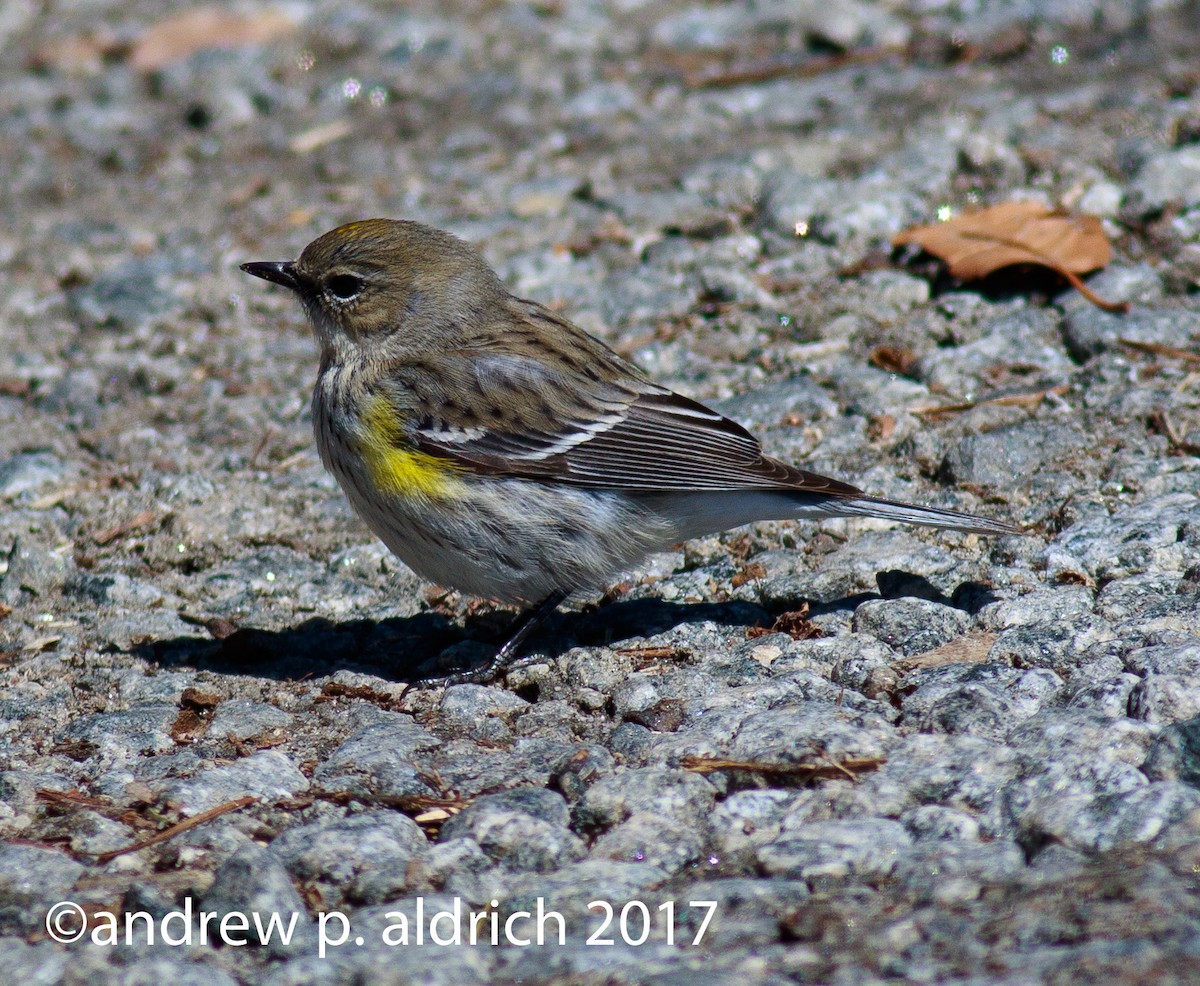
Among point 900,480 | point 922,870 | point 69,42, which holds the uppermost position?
point 69,42

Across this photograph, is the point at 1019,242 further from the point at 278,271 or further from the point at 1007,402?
the point at 278,271

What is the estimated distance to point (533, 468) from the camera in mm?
5195

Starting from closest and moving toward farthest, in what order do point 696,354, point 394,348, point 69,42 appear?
point 394,348
point 696,354
point 69,42

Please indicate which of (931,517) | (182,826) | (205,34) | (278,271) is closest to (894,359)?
(931,517)

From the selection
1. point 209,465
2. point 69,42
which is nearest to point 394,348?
point 209,465

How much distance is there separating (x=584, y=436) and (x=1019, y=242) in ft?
9.55

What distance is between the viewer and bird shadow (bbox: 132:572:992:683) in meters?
5.03

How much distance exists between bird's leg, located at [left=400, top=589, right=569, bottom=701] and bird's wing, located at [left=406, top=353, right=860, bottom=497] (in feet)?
1.51

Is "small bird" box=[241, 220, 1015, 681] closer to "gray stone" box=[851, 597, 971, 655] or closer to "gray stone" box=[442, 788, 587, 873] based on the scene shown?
"gray stone" box=[851, 597, 971, 655]

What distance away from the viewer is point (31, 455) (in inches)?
255

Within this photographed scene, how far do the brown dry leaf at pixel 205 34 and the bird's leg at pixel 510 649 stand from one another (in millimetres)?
6715

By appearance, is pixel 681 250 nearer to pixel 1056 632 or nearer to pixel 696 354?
pixel 696 354

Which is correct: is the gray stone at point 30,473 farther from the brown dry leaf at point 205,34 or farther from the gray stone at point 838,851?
the brown dry leaf at point 205,34

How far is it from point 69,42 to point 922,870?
9907 mm
